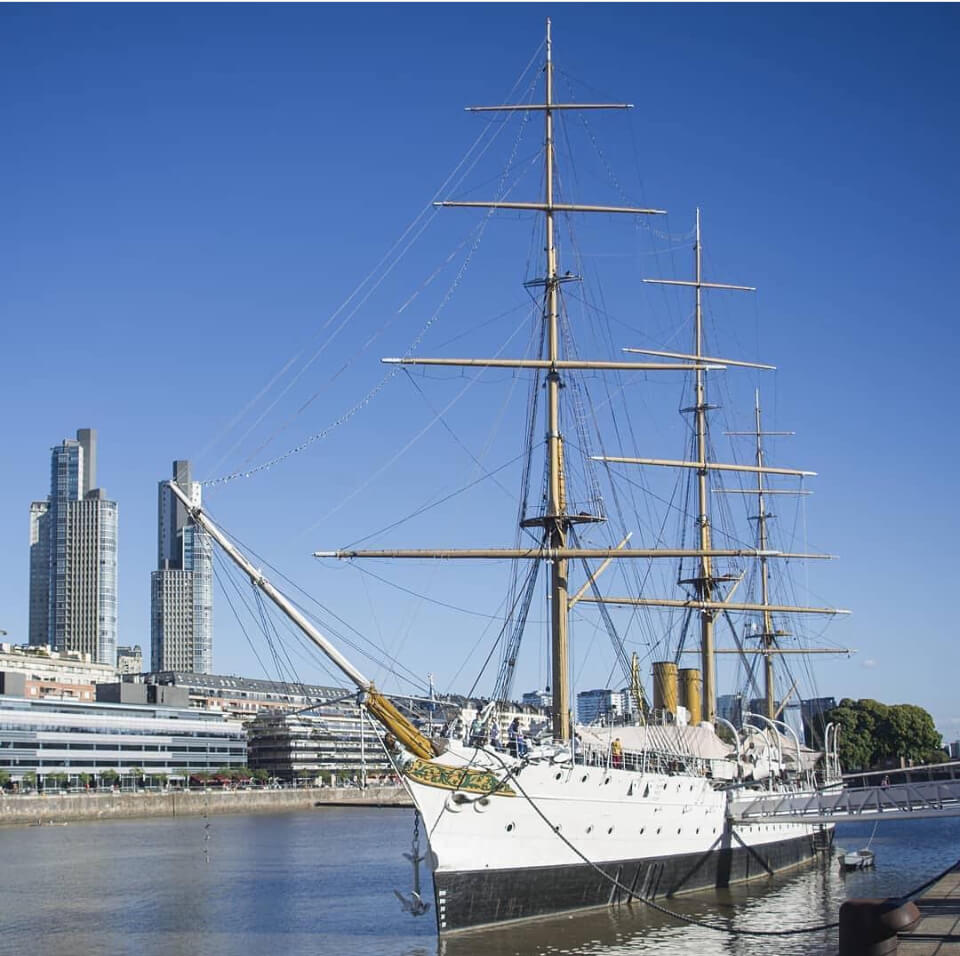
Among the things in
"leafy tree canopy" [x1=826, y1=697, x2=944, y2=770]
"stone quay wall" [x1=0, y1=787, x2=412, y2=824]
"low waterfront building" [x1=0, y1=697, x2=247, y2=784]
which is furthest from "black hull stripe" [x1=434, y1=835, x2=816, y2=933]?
"low waterfront building" [x1=0, y1=697, x2=247, y2=784]

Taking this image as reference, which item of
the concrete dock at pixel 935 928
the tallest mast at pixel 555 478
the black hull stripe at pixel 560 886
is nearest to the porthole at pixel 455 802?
the black hull stripe at pixel 560 886

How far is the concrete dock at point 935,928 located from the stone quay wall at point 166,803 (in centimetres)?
10119

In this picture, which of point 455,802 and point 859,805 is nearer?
point 455,802

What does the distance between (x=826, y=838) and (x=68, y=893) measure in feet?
117

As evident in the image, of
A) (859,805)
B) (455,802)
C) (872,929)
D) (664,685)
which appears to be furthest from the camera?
(664,685)

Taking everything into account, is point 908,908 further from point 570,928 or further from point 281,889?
point 281,889

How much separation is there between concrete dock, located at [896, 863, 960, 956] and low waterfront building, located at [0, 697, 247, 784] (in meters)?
131

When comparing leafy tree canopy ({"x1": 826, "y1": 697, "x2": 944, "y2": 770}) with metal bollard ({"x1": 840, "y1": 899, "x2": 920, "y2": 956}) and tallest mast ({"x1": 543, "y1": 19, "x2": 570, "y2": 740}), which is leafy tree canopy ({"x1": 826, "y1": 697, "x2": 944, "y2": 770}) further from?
metal bollard ({"x1": 840, "y1": 899, "x2": 920, "y2": 956})

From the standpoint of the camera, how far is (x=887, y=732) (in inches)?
4769

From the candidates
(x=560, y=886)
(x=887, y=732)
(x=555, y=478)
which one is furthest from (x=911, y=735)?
(x=560, y=886)

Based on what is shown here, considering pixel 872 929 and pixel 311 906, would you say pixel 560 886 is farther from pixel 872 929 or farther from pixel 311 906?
pixel 872 929

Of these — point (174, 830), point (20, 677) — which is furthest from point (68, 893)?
point (20, 677)

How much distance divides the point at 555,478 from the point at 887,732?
82.3 metres

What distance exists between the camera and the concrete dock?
77.7 ft
